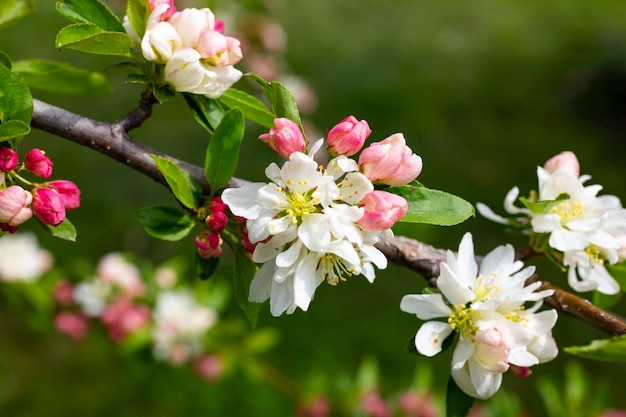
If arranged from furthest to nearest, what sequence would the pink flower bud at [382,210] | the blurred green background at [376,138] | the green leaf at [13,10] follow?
1. the blurred green background at [376,138]
2. the green leaf at [13,10]
3. the pink flower bud at [382,210]

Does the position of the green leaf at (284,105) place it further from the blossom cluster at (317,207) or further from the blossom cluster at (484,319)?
the blossom cluster at (484,319)

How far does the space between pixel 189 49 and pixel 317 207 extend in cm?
31

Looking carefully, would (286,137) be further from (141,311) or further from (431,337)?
(141,311)

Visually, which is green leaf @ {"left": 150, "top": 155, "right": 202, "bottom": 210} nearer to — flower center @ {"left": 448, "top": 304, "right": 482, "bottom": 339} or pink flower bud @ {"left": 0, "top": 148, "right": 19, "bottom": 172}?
pink flower bud @ {"left": 0, "top": 148, "right": 19, "bottom": 172}

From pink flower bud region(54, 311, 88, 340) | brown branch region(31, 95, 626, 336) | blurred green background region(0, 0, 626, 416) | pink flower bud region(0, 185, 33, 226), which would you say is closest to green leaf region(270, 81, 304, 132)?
brown branch region(31, 95, 626, 336)

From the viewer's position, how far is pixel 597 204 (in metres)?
1.16

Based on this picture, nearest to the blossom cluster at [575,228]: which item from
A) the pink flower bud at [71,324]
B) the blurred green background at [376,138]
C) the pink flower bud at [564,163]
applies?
the pink flower bud at [564,163]

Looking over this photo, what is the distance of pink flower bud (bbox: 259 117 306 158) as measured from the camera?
856 millimetres

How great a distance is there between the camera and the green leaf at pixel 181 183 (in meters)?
0.88

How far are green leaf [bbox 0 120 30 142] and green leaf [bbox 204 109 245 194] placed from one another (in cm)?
24

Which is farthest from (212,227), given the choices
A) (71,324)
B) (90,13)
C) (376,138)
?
(376,138)

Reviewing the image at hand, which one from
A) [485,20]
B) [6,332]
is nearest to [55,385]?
[6,332]

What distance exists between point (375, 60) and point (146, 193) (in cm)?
286

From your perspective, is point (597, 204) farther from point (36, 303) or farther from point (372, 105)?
point (372, 105)
